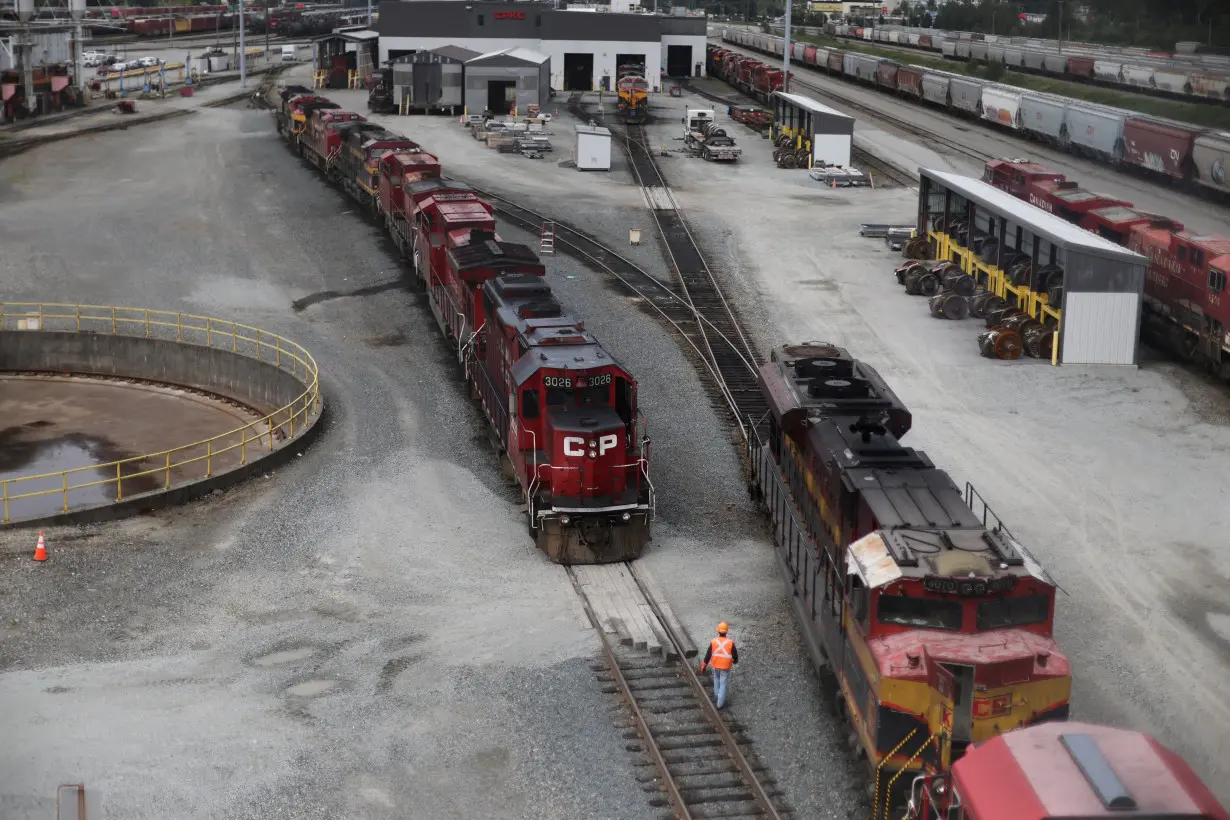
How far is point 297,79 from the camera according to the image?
111m

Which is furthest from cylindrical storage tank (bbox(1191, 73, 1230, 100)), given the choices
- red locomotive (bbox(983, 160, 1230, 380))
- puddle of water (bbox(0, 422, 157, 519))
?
puddle of water (bbox(0, 422, 157, 519))

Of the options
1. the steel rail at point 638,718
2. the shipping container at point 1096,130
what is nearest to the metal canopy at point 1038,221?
the shipping container at point 1096,130

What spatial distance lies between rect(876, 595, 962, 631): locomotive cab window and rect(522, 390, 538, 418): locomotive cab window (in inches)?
402

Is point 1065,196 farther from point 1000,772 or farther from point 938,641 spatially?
point 1000,772

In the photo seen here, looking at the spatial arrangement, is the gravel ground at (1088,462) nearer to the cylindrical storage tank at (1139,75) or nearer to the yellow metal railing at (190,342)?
the yellow metal railing at (190,342)

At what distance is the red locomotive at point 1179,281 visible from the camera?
36500 millimetres

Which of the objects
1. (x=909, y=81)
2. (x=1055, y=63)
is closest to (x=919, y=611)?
(x=909, y=81)

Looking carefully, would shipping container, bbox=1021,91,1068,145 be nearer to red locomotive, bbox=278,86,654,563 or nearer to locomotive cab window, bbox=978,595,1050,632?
red locomotive, bbox=278,86,654,563

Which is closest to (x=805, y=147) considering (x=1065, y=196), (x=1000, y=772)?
(x=1065, y=196)

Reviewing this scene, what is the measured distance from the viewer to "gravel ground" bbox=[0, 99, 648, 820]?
17953mm

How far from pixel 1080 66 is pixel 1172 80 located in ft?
46.3

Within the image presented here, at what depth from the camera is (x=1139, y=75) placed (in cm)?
7969

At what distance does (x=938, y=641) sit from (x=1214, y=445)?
18839mm

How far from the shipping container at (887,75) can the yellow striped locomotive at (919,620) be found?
266 feet
